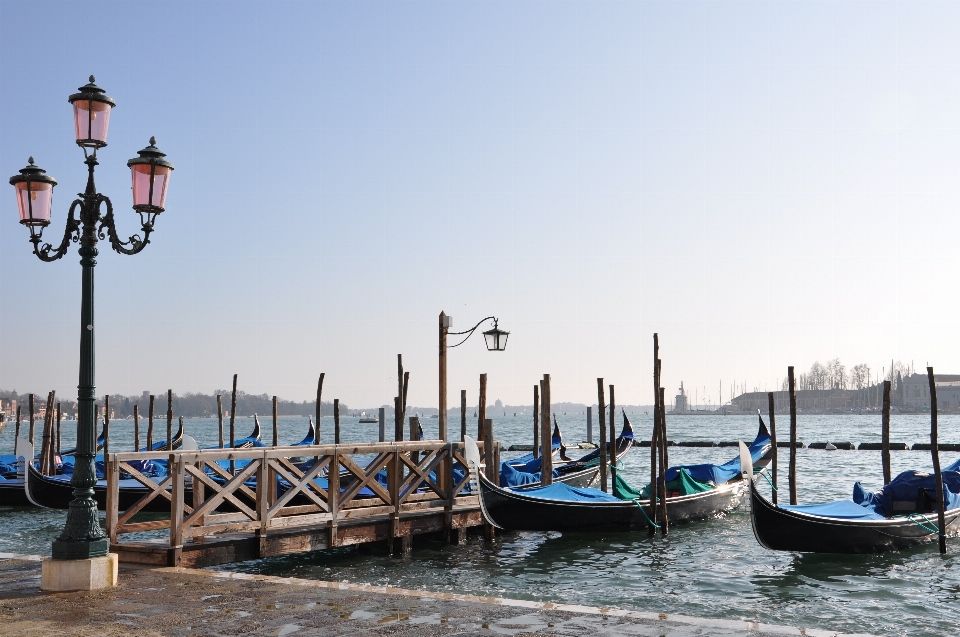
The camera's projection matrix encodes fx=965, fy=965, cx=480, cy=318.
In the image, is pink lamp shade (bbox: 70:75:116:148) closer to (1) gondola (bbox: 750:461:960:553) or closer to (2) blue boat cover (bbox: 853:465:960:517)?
(1) gondola (bbox: 750:461:960:553)

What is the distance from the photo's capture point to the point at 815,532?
1034cm

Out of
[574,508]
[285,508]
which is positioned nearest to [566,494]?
[574,508]

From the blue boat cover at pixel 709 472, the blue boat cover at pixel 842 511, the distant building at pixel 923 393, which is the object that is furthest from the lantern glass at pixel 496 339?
the distant building at pixel 923 393

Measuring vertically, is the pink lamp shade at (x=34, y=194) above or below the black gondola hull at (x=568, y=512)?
above

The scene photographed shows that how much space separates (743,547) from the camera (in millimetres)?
11797

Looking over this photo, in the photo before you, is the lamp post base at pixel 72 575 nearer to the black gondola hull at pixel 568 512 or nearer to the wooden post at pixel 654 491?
the black gondola hull at pixel 568 512

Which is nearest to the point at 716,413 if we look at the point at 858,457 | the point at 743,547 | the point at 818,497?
the point at 858,457

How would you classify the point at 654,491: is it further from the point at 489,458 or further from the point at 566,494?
the point at 489,458

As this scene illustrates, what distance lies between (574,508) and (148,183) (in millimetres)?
7149

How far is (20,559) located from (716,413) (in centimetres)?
14497

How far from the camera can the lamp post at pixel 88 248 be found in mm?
5848

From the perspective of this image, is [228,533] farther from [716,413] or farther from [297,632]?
[716,413]

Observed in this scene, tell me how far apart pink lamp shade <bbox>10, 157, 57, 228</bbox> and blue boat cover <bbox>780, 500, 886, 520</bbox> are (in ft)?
25.9

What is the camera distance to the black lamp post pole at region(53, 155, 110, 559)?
588cm
